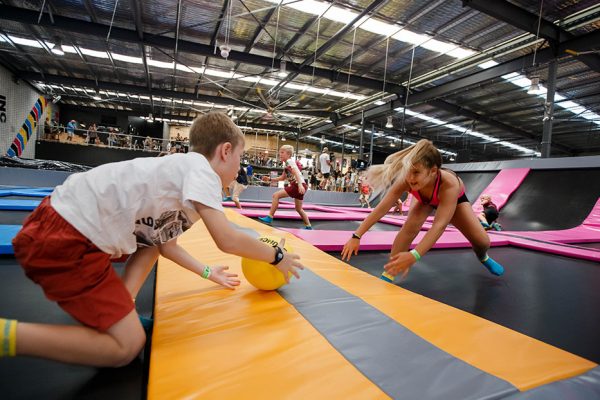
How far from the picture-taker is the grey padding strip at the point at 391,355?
812 mm

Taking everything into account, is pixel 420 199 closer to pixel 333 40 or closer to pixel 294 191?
pixel 294 191

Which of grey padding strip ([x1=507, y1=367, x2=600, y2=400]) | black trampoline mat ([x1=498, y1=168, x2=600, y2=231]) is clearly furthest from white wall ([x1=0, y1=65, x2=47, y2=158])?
black trampoline mat ([x1=498, y1=168, x2=600, y2=231])

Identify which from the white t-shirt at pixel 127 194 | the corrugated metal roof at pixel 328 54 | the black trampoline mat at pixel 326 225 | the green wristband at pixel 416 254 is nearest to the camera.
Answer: the white t-shirt at pixel 127 194

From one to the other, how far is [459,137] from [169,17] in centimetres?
1548

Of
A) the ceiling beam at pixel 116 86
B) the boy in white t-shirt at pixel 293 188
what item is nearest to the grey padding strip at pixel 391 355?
the boy in white t-shirt at pixel 293 188

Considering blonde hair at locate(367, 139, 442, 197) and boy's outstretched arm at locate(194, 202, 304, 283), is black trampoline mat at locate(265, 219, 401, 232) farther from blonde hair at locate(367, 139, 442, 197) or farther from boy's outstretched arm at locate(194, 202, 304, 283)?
boy's outstretched arm at locate(194, 202, 304, 283)

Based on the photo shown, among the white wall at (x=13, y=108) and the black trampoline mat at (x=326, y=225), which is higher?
the white wall at (x=13, y=108)

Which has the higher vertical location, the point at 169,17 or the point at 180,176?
the point at 169,17

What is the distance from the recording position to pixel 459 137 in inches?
669

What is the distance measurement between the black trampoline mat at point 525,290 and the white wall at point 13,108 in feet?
45.5

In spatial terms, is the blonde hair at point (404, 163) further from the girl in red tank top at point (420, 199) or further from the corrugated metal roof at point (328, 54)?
the corrugated metal roof at point (328, 54)

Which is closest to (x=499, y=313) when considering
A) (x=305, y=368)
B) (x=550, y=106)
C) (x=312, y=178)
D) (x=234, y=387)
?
(x=305, y=368)

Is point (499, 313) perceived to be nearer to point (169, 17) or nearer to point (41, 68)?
point (169, 17)

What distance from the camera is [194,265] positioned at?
1391mm
